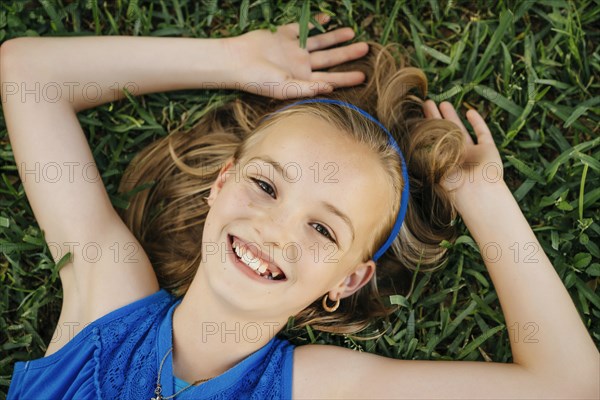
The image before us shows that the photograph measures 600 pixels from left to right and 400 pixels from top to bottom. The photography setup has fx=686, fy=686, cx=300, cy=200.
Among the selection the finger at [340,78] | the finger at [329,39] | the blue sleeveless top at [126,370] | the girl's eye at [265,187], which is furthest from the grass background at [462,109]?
the girl's eye at [265,187]

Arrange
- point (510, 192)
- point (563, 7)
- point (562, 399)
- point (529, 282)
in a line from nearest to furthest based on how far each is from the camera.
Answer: point (562, 399) < point (529, 282) < point (510, 192) < point (563, 7)

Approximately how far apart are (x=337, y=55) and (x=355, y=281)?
2.89ft

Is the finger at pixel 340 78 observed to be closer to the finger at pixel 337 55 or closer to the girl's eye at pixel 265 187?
the finger at pixel 337 55

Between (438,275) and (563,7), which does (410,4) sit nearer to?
(563,7)

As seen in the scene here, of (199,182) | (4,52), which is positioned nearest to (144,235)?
(199,182)

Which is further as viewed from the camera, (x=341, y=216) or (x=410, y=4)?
(x=410, y=4)

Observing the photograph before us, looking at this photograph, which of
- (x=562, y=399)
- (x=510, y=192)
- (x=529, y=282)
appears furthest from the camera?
(x=510, y=192)

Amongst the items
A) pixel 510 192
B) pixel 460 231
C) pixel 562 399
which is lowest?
pixel 562 399

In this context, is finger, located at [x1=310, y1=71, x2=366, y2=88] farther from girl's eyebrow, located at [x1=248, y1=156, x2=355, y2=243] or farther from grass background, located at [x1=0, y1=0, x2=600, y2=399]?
girl's eyebrow, located at [x1=248, y1=156, x2=355, y2=243]

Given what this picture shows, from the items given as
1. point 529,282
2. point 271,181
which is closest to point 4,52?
point 271,181

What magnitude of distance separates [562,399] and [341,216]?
0.89m

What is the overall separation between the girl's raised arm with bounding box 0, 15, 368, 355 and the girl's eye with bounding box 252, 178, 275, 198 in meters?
0.49

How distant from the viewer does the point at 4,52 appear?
2480mm

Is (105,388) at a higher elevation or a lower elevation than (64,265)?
lower
